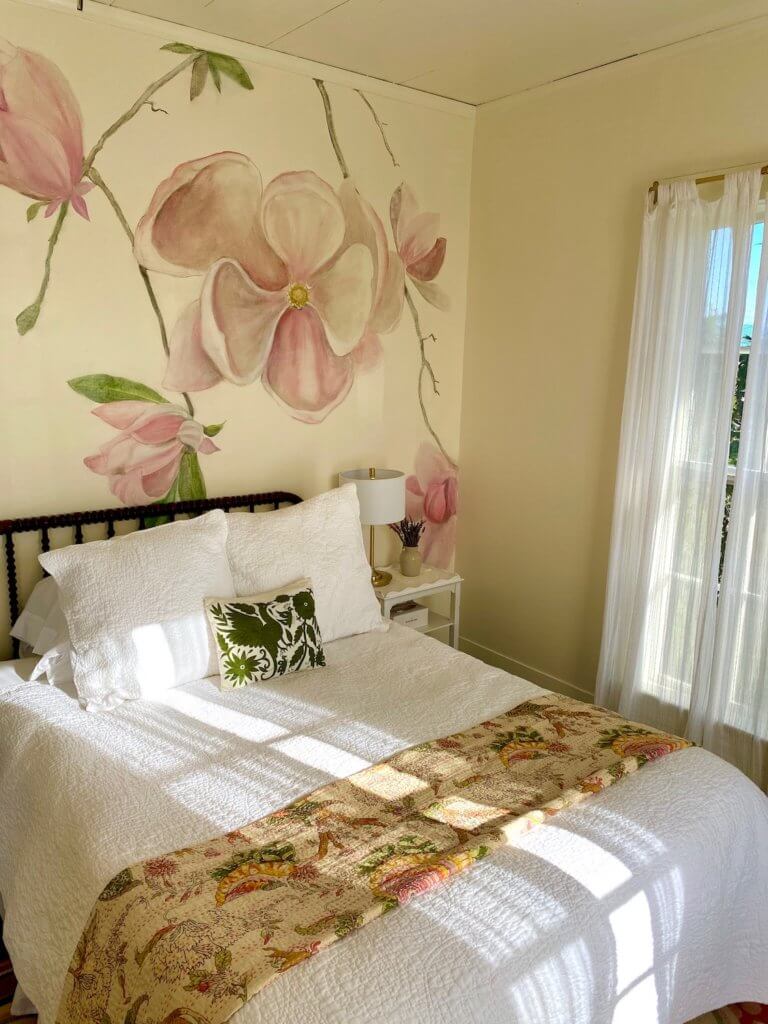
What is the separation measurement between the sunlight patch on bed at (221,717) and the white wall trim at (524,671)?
1.52 metres

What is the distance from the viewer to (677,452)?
292cm

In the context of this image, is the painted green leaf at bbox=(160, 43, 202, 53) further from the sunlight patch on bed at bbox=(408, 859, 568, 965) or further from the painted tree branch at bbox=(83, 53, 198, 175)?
the sunlight patch on bed at bbox=(408, 859, 568, 965)

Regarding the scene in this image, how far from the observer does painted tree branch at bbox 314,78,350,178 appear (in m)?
3.16

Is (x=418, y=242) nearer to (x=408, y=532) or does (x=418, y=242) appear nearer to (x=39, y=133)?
(x=408, y=532)

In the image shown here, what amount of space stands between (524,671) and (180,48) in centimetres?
280

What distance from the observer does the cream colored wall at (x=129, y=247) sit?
261 centimetres

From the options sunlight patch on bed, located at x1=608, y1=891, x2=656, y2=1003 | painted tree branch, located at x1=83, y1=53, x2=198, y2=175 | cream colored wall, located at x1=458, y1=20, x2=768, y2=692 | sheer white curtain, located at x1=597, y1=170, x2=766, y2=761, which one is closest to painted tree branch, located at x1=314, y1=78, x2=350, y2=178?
painted tree branch, located at x1=83, y1=53, x2=198, y2=175

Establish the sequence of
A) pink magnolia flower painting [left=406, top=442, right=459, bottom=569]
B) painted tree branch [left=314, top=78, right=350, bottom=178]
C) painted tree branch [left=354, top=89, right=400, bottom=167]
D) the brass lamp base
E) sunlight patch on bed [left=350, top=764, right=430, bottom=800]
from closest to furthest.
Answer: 1. sunlight patch on bed [left=350, top=764, right=430, bottom=800]
2. painted tree branch [left=314, top=78, right=350, bottom=178]
3. painted tree branch [left=354, top=89, right=400, bottom=167]
4. the brass lamp base
5. pink magnolia flower painting [left=406, top=442, right=459, bottom=569]

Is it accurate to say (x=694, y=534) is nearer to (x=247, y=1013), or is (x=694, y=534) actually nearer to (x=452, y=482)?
(x=452, y=482)

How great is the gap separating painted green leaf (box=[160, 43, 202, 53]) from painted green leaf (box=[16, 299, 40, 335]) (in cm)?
96

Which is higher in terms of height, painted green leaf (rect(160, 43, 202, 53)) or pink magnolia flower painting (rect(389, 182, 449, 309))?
painted green leaf (rect(160, 43, 202, 53))

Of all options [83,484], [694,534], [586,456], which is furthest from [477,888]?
[586,456]

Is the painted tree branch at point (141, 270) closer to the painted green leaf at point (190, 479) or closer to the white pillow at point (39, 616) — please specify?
the painted green leaf at point (190, 479)

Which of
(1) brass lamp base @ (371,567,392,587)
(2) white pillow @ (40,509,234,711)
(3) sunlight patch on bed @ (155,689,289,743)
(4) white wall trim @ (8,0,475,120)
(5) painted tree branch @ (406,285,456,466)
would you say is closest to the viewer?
(3) sunlight patch on bed @ (155,689,289,743)
